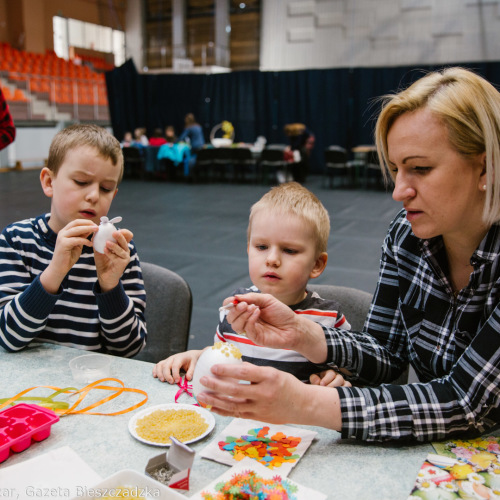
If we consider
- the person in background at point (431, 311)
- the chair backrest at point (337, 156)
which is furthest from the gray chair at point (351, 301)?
the chair backrest at point (337, 156)

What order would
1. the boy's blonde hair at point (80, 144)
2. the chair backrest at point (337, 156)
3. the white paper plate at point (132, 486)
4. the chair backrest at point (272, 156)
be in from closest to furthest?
the white paper plate at point (132, 486) < the boy's blonde hair at point (80, 144) < the chair backrest at point (337, 156) < the chair backrest at point (272, 156)

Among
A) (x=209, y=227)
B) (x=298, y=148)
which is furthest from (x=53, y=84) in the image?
(x=209, y=227)

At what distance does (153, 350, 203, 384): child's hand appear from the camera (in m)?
1.34

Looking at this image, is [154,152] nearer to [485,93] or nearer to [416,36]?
[416,36]

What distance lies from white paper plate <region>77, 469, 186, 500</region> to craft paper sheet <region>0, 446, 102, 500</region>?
2.8 inches

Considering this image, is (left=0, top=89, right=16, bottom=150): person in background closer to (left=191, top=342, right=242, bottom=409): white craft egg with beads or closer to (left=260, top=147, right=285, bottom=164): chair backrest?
(left=191, top=342, right=242, bottom=409): white craft egg with beads

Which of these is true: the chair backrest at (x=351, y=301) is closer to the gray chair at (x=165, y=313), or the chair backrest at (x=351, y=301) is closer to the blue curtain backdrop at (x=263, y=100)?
the gray chair at (x=165, y=313)

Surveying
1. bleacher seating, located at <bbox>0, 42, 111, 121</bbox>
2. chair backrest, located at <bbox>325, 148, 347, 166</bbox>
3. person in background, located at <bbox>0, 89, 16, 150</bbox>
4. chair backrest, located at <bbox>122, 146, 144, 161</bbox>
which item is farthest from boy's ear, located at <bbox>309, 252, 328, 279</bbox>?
bleacher seating, located at <bbox>0, 42, 111, 121</bbox>

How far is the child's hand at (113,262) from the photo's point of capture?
1488mm

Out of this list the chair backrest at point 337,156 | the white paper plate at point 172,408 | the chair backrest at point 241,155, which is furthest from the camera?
the chair backrest at point 241,155

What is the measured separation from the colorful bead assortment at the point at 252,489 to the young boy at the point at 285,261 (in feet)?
1.82

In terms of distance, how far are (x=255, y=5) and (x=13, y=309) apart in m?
15.4

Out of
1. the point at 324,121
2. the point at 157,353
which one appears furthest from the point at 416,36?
the point at 157,353

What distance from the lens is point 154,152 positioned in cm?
1286
